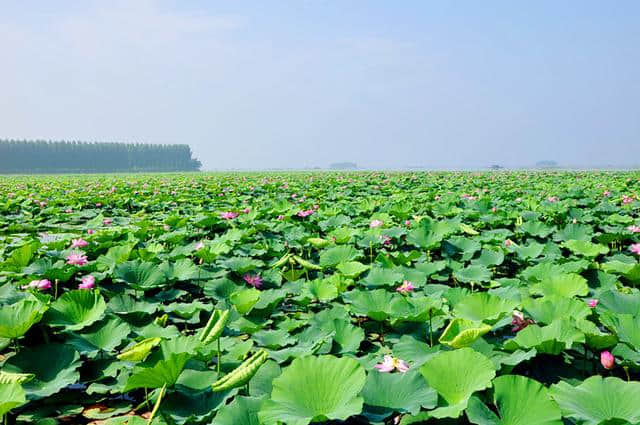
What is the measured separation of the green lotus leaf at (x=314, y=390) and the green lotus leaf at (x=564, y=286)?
4.64 feet

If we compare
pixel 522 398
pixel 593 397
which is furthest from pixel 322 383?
pixel 593 397

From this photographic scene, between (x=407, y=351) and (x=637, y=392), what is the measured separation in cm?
72

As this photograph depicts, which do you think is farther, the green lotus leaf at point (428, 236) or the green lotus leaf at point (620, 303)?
the green lotus leaf at point (428, 236)

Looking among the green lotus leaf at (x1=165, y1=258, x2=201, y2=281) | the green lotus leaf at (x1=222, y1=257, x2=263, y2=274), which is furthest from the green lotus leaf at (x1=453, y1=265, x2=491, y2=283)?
the green lotus leaf at (x1=165, y1=258, x2=201, y2=281)

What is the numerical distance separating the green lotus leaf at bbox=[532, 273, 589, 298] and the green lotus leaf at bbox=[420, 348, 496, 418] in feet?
3.63

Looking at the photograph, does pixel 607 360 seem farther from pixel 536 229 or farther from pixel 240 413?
pixel 536 229

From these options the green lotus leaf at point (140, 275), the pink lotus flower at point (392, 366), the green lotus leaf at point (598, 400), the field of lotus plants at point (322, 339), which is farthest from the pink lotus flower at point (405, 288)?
the green lotus leaf at point (140, 275)

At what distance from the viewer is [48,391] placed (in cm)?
147

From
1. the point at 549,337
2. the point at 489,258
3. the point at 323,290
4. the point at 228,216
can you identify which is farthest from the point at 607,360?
the point at 228,216

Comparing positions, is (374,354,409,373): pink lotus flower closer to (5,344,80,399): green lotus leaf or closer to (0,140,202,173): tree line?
(5,344,80,399): green lotus leaf

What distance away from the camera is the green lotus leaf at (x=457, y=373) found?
4.14ft

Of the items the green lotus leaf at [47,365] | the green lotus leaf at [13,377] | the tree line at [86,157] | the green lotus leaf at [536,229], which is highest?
the tree line at [86,157]

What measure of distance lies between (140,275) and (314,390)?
65.6 inches

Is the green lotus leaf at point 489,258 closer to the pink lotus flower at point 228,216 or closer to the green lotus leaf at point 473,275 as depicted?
the green lotus leaf at point 473,275
